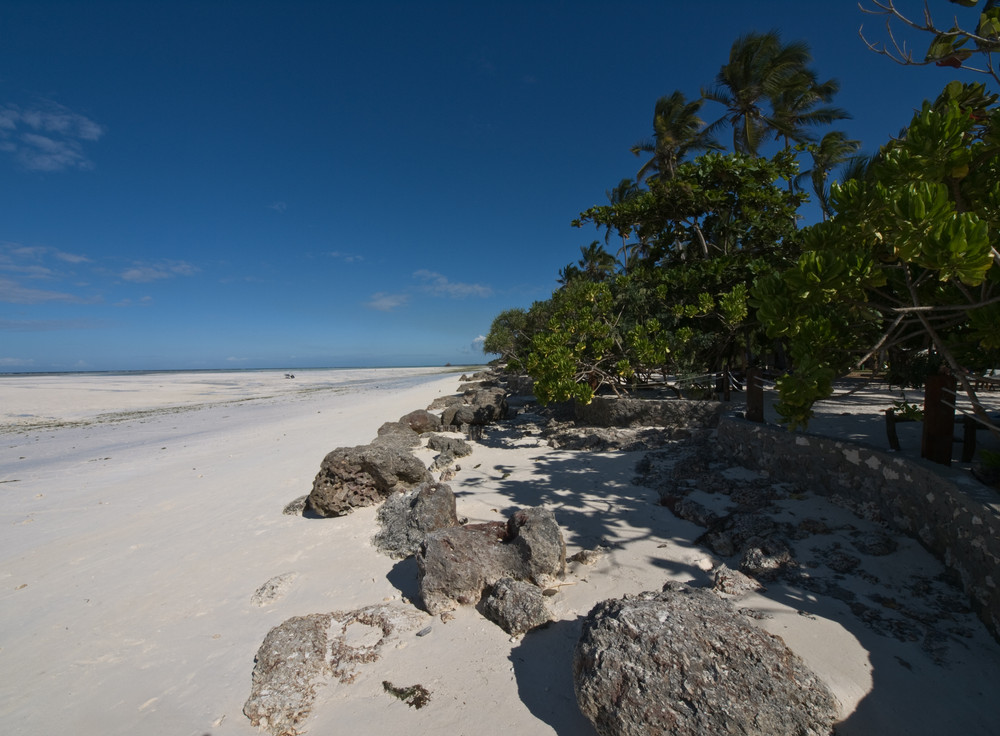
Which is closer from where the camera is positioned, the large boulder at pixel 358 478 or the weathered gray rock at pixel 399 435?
the large boulder at pixel 358 478

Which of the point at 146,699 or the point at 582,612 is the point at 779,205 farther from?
the point at 146,699

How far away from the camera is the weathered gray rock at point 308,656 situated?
8.10ft

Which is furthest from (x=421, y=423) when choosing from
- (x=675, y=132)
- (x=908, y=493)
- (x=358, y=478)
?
(x=675, y=132)

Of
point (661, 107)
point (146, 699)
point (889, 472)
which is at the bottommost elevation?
point (146, 699)

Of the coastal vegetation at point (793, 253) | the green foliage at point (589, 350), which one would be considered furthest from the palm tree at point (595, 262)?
the green foliage at point (589, 350)

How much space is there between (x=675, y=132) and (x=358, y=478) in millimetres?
22290

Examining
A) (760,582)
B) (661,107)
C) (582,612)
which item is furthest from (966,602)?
(661,107)

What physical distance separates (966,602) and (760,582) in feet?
3.93

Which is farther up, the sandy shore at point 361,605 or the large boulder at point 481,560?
the large boulder at point 481,560

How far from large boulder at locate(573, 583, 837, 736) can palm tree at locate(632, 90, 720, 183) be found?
20.8m

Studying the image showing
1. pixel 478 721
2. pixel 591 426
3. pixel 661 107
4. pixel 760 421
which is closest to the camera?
pixel 478 721

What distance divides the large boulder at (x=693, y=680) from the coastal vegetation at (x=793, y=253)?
5.88 ft

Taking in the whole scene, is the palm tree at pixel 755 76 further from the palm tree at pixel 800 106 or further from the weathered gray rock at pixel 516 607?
the weathered gray rock at pixel 516 607

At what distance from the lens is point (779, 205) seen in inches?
353
